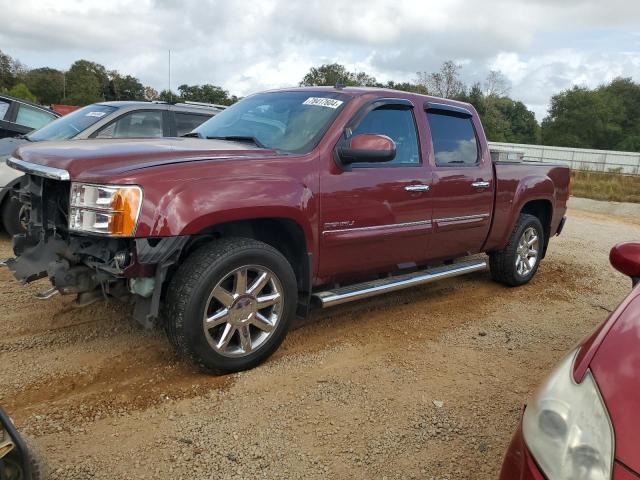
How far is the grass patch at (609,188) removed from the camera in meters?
17.7

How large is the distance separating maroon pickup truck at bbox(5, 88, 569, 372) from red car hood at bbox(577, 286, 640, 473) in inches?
79.7

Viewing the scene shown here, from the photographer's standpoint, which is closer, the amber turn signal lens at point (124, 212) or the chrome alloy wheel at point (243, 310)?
the amber turn signal lens at point (124, 212)

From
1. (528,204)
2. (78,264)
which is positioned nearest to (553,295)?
(528,204)

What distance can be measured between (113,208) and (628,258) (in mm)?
2599

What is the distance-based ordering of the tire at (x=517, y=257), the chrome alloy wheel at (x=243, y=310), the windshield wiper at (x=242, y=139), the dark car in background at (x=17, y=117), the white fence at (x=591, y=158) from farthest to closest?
the white fence at (x=591, y=158) → the dark car in background at (x=17, y=117) → the tire at (x=517, y=257) → the windshield wiper at (x=242, y=139) → the chrome alloy wheel at (x=243, y=310)

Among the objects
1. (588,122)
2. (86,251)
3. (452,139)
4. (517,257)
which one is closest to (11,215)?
(86,251)

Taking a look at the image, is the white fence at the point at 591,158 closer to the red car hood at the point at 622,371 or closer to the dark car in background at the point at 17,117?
the dark car in background at the point at 17,117

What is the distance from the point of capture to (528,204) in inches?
241

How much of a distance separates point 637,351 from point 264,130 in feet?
9.98

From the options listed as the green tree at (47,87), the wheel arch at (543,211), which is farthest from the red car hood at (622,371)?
the green tree at (47,87)

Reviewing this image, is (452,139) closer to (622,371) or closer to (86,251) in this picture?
(86,251)

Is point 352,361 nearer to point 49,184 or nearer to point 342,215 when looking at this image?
point 342,215

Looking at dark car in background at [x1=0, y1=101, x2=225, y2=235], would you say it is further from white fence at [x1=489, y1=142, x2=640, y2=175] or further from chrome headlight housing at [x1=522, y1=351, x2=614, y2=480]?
white fence at [x1=489, y1=142, x2=640, y2=175]

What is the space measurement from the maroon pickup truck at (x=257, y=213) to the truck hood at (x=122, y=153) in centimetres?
A: 1
